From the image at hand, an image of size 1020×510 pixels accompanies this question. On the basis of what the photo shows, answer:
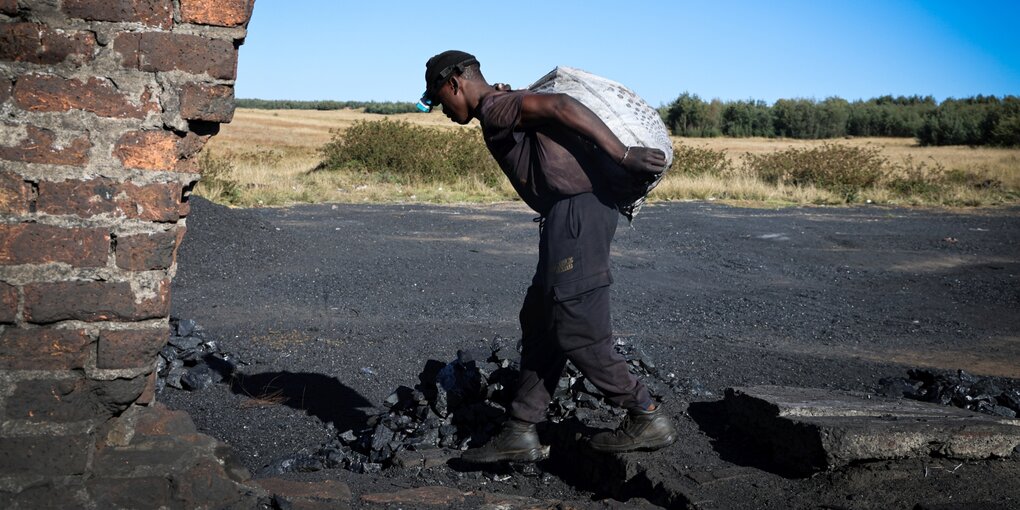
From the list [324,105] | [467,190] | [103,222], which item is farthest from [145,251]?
[324,105]

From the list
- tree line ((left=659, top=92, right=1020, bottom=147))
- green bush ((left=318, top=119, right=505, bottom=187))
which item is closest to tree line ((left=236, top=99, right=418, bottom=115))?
tree line ((left=659, top=92, right=1020, bottom=147))

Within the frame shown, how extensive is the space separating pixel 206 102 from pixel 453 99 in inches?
40.9

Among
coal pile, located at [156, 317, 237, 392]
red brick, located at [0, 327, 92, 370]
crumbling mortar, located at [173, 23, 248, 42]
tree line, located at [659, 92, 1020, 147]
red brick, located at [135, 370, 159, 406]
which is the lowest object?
coal pile, located at [156, 317, 237, 392]

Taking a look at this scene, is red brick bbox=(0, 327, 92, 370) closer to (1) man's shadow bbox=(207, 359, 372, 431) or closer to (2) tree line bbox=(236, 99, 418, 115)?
(1) man's shadow bbox=(207, 359, 372, 431)

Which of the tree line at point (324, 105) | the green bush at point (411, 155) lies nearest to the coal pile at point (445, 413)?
the green bush at point (411, 155)

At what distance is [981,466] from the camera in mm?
4188

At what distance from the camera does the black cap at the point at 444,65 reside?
3869 millimetres

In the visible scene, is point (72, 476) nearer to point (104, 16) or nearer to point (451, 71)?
point (104, 16)

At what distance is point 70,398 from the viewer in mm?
3316

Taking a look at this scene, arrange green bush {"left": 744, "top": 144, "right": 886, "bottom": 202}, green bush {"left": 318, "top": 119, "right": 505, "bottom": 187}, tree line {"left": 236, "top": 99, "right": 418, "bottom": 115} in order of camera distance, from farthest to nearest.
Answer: tree line {"left": 236, "top": 99, "right": 418, "bottom": 115}, green bush {"left": 744, "top": 144, "right": 886, "bottom": 202}, green bush {"left": 318, "top": 119, "right": 505, "bottom": 187}

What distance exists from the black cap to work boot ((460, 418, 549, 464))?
1.60 m

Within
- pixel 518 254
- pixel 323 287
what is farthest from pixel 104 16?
pixel 518 254

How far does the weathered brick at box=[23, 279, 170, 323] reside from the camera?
10.6 ft

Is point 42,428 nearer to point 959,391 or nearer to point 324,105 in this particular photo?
point 959,391
